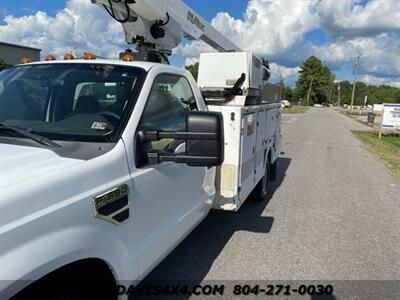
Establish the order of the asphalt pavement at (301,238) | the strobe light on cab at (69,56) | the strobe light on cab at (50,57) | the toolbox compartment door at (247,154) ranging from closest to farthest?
the strobe light on cab at (69,56) → the strobe light on cab at (50,57) → the asphalt pavement at (301,238) → the toolbox compartment door at (247,154)

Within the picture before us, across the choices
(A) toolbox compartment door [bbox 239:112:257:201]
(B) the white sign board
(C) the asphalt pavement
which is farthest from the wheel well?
(B) the white sign board

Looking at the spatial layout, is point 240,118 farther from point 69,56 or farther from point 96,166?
point 96,166

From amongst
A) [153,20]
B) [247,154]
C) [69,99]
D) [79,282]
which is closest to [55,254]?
[79,282]

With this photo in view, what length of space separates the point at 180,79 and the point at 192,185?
982 millimetres

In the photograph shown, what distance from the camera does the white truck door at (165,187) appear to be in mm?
2561

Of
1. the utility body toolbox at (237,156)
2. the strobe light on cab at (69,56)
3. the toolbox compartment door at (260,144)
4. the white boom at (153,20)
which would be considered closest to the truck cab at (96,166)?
the strobe light on cab at (69,56)

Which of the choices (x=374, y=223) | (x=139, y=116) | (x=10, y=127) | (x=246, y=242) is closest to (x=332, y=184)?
(x=374, y=223)

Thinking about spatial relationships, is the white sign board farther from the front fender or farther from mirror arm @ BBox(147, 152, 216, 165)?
the front fender

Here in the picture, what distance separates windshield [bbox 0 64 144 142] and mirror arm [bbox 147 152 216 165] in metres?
0.29

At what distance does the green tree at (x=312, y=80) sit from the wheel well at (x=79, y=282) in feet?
391

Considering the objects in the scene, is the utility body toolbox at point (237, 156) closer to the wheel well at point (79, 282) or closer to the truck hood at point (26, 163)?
the wheel well at point (79, 282)

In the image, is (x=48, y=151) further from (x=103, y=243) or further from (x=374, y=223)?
(x=374, y=223)

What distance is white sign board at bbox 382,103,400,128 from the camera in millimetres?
19547

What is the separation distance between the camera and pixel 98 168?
6.96 feet
